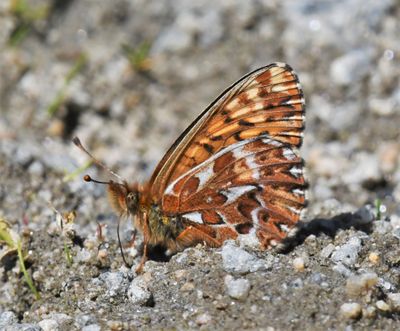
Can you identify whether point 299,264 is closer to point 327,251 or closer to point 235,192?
point 327,251

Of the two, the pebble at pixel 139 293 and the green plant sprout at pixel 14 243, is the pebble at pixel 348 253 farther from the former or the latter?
the green plant sprout at pixel 14 243

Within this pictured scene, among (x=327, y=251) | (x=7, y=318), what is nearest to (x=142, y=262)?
(x=7, y=318)

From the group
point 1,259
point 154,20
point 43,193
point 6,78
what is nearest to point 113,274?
point 1,259

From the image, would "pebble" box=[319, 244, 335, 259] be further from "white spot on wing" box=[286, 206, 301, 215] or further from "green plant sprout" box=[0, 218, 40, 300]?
"green plant sprout" box=[0, 218, 40, 300]

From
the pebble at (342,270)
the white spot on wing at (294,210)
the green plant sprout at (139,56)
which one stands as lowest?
the pebble at (342,270)

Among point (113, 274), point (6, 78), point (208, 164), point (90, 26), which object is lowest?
point (113, 274)

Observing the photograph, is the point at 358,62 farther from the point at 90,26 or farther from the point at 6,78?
the point at 6,78

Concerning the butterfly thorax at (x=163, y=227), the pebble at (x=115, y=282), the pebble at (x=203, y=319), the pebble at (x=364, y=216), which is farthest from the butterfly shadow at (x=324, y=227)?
the pebble at (x=115, y=282)
